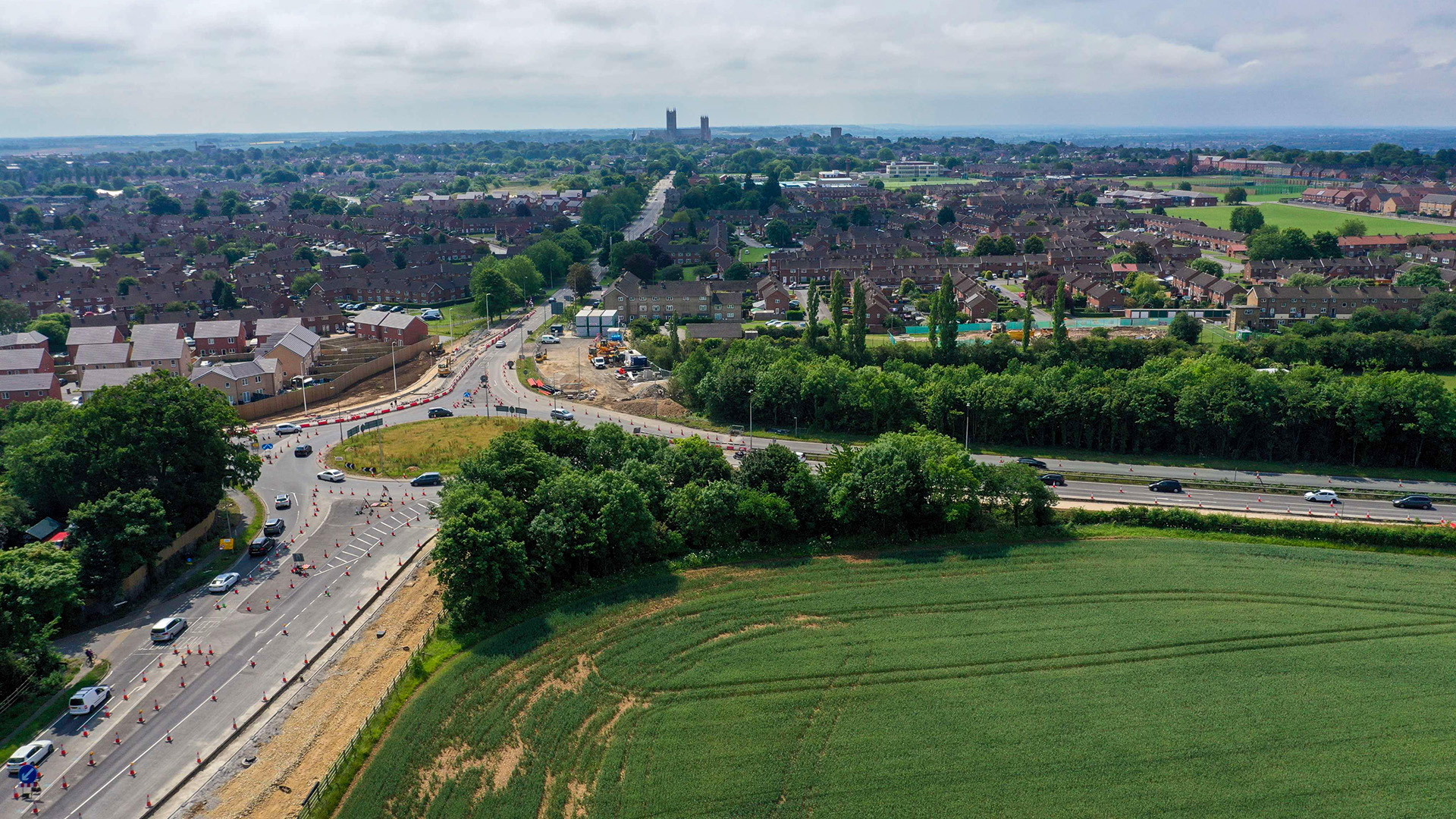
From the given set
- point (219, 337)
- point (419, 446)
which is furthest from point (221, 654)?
point (219, 337)

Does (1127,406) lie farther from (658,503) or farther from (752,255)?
(752,255)

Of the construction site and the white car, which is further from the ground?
the construction site

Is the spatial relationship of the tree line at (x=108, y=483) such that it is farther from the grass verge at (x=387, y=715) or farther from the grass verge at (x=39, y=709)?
the grass verge at (x=387, y=715)

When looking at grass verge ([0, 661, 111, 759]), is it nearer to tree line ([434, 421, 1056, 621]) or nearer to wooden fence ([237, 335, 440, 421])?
tree line ([434, 421, 1056, 621])

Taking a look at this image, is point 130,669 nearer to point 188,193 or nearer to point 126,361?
point 126,361

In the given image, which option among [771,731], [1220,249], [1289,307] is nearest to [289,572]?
[771,731]

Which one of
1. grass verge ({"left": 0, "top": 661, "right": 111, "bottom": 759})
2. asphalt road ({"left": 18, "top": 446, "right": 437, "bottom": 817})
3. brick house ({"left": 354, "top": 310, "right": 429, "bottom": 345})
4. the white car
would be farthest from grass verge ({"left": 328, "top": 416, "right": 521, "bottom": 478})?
the white car
